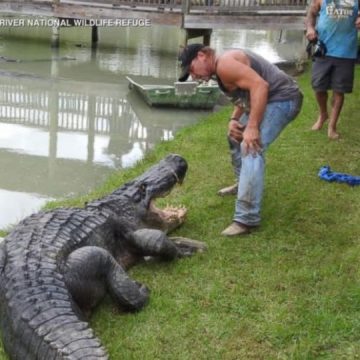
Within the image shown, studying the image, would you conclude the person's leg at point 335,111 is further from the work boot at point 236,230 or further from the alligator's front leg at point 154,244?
the alligator's front leg at point 154,244

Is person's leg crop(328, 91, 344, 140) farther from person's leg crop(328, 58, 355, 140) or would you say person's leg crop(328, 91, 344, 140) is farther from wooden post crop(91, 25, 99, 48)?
wooden post crop(91, 25, 99, 48)

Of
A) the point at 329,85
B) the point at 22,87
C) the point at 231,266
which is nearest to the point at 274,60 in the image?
the point at 22,87

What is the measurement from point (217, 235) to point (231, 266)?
47 centimetres

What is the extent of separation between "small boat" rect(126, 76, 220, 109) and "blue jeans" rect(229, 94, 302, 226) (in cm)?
418

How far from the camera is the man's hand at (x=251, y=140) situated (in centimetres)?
383

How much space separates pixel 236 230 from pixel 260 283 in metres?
0.67

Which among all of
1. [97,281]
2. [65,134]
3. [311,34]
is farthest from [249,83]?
[65,134]

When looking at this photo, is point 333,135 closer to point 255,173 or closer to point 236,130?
point 236,130

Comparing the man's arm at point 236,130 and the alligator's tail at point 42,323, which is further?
the man's arm at point 236,130

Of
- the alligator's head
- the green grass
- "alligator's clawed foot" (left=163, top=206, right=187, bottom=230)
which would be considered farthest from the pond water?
"alligator's clawed foot" (left=163, top=206, right=187, bottom=230)

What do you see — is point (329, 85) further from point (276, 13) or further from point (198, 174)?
point (276, 13)

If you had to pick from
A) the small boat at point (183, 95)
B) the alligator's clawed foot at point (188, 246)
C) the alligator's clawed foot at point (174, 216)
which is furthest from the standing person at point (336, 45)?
the alligator's clawed foot at point (188, 246)

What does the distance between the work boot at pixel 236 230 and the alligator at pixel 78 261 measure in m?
0.26

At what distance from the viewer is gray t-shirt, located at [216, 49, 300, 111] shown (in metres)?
3.91
